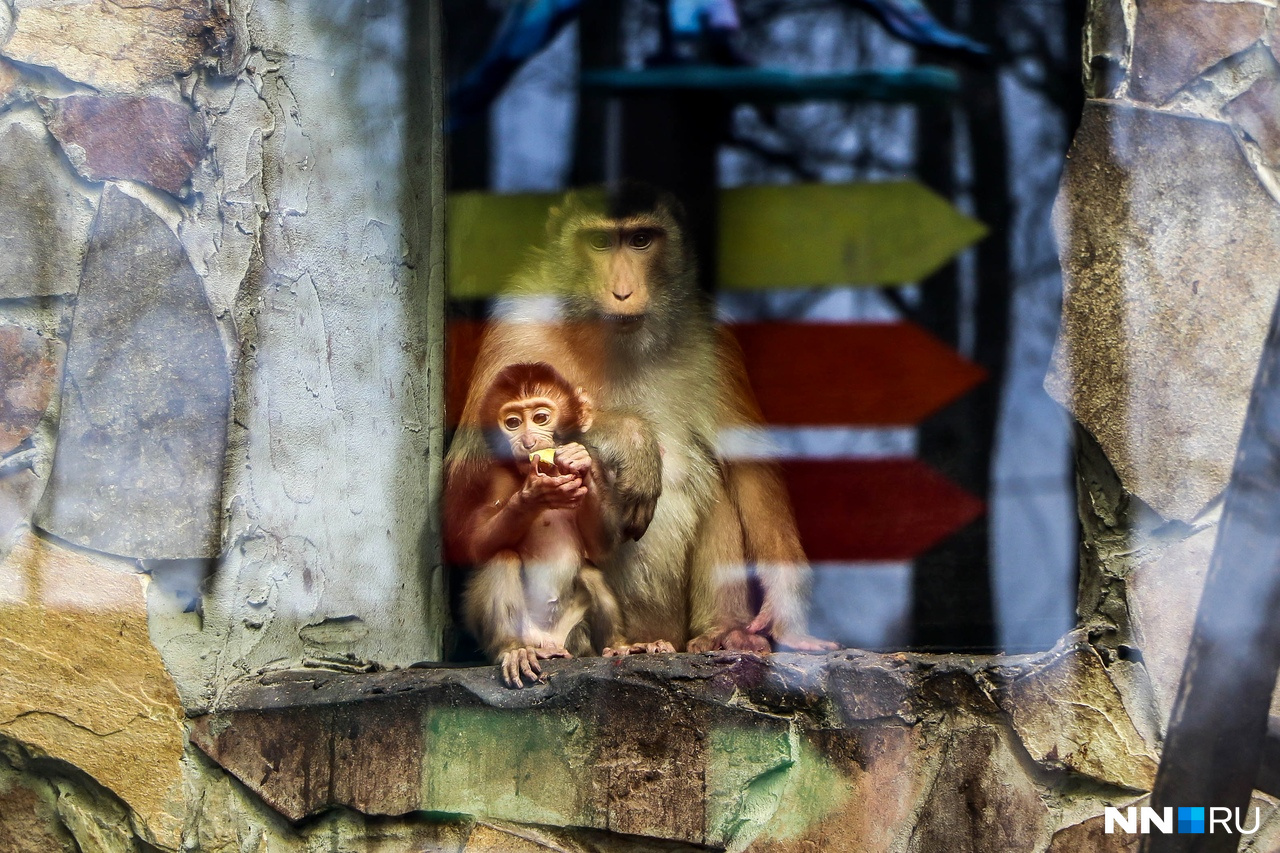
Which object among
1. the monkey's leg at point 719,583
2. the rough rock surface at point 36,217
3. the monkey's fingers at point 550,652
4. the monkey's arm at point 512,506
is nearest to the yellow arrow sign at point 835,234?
the monkey's leg at point 719,583

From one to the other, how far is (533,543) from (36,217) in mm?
1445

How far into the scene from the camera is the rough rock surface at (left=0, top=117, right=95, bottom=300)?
9.59 feet

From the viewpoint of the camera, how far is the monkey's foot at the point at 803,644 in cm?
348

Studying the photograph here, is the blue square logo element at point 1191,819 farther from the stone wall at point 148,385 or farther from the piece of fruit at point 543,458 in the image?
the stone wall at point 148,385

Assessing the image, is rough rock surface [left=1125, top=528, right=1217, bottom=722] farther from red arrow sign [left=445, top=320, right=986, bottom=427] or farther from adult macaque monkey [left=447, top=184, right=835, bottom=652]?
red arrow sign [left=445, top=320, right=986, bottom=427]

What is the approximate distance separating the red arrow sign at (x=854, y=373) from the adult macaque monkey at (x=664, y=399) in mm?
785

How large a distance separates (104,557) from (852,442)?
2.77 m

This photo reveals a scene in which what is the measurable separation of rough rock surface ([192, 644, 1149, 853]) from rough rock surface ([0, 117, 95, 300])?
104 centimetres

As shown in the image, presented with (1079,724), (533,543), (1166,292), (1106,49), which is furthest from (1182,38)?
(533,543)

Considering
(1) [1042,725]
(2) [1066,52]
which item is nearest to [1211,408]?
(1) [1042,725]

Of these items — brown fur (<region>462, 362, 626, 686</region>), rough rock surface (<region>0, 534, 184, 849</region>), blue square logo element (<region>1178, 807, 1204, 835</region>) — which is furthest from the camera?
brown fur (<region>462, 362, 626, 686</region>)

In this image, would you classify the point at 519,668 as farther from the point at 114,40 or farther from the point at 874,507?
the point at 874,507

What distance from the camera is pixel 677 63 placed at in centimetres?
456

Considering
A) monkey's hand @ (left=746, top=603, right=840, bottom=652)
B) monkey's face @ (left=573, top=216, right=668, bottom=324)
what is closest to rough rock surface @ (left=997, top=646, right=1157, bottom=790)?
monkey's hand @ (left=746, top=603, right=840, bottom=652)
